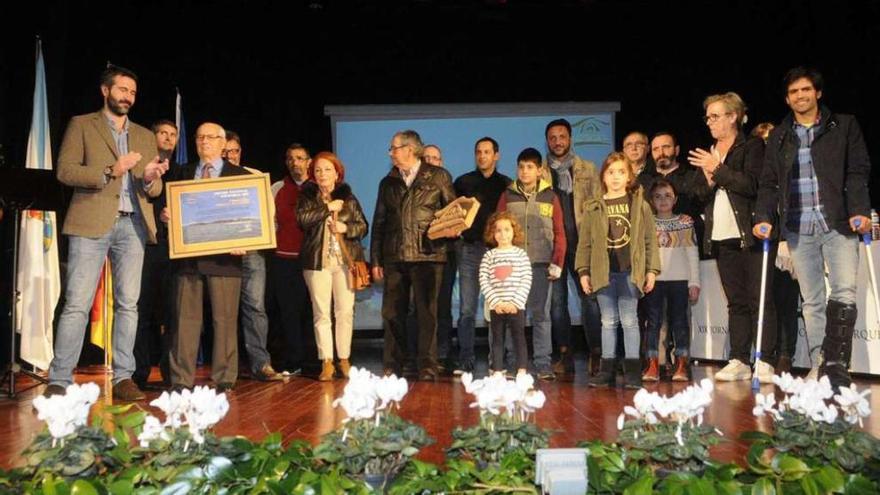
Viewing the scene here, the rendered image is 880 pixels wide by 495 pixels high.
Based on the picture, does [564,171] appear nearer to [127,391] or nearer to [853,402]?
[127,391]

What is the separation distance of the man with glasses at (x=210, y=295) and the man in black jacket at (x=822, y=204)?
296cm

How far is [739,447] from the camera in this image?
3031 mm

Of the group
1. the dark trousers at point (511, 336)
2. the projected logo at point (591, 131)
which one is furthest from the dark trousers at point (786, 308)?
the projected logo at point (591, 131)

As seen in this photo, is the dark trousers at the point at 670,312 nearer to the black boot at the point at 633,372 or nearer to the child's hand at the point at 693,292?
the child's hand at the point at 693,292

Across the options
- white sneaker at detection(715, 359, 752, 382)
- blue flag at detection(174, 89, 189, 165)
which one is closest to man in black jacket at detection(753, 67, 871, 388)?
white sneaker at detection(715, 359, 752, 382)

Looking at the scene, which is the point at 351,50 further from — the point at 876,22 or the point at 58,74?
the point at 876,22

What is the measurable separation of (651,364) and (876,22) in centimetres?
384

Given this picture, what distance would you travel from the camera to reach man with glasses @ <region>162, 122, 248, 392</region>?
192 inches

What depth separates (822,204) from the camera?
4.41 m

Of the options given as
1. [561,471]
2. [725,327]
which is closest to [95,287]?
[561,471]

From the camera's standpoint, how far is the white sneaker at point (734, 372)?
5.35m

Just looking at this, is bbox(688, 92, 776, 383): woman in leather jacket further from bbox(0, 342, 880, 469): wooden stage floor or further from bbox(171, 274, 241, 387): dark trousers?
bbox(171, 274, 241, 387): dark trousers

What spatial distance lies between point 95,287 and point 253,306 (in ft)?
5.08

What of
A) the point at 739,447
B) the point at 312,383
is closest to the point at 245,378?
the point at 312,383
